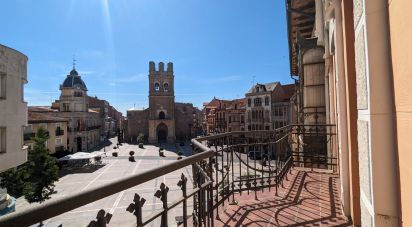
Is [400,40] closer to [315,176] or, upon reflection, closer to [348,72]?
[348,72]

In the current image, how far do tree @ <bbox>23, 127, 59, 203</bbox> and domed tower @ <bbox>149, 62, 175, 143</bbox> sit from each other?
1544 inches

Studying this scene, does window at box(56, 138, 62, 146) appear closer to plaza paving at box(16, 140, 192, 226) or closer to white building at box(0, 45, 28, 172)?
plaza paving at box(16, 140, 192, 226)

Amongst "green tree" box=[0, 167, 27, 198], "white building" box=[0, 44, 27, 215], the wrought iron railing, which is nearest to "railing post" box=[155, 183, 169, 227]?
"white building" box=[0, 44, 27, 215]

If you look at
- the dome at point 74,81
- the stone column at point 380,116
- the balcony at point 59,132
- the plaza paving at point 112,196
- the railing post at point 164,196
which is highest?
the dome at point 74,81

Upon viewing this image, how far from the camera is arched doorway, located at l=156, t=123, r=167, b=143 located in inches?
2336

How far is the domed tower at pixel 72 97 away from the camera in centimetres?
4856

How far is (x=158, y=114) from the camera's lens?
58.7 m

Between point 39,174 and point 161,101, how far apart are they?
41.7m

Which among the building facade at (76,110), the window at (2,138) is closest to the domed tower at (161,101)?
the building facade at (76,110)

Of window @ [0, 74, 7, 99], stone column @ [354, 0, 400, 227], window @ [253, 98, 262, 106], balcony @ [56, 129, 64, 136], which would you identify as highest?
window @ [253, 98, 262, 106]

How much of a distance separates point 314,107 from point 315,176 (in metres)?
3.68

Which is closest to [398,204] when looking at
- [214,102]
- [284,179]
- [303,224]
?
[303,224]

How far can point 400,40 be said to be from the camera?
1438 millimetres

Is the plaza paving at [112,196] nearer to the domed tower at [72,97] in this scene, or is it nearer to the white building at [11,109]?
the white building at [11,109]
